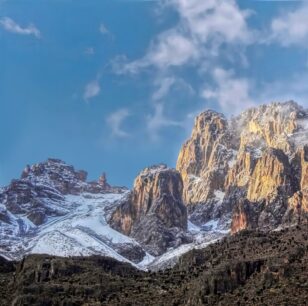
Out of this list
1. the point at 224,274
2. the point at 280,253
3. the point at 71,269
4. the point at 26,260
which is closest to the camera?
the point at 224,274

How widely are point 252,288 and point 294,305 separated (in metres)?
18.0

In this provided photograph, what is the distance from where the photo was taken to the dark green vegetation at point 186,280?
142 metres

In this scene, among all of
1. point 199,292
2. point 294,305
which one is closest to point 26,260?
point 199,292

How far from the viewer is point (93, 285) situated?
163250mm

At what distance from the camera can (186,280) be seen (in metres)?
168

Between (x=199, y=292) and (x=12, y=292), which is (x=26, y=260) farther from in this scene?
(x=199, y=292)

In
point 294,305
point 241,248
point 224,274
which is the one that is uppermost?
point 241,248

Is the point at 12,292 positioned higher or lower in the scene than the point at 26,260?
lower

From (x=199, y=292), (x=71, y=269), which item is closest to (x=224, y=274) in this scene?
(x=199, y=292)

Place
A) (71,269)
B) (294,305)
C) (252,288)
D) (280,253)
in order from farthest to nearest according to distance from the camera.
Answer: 1. (71,269)
2. (280,253)
3. (252,288)
4. (294,305)

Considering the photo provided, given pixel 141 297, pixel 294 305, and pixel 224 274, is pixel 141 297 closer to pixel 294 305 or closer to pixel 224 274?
pixel 224 274

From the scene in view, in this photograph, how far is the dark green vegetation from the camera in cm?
14175

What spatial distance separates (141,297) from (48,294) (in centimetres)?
1816

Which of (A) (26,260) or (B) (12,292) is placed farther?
(A) (26,260)
